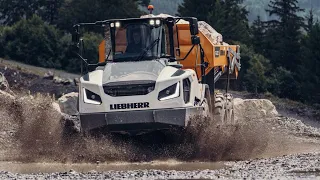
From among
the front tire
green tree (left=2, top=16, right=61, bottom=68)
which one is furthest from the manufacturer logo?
green tree (left=2, top=16, right=61, bottom=68)

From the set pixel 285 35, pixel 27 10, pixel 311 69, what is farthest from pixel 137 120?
pixel 27 10

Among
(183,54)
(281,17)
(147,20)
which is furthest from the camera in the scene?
(281,17)

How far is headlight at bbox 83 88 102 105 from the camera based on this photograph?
1562cm

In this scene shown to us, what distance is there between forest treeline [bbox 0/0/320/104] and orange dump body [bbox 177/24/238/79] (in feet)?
85.9

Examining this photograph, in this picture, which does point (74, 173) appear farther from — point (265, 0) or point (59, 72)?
point (265, 0)

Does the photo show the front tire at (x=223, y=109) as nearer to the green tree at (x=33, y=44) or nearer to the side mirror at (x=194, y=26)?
the side mirror at (x=194, y=26)

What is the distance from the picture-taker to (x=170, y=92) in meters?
15.6

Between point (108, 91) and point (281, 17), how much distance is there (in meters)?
45.1

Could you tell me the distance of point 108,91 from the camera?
15.6m

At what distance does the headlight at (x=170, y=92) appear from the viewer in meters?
15.5

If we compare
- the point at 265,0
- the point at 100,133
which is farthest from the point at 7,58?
the point at 265,0

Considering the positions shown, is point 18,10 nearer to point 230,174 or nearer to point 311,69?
point 311,69

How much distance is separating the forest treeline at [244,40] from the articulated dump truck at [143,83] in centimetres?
2964

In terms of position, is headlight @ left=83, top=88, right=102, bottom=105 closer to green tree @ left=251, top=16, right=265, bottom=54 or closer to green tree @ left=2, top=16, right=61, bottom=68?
green tree @ left=2, top=16, right=61, bottom=68
